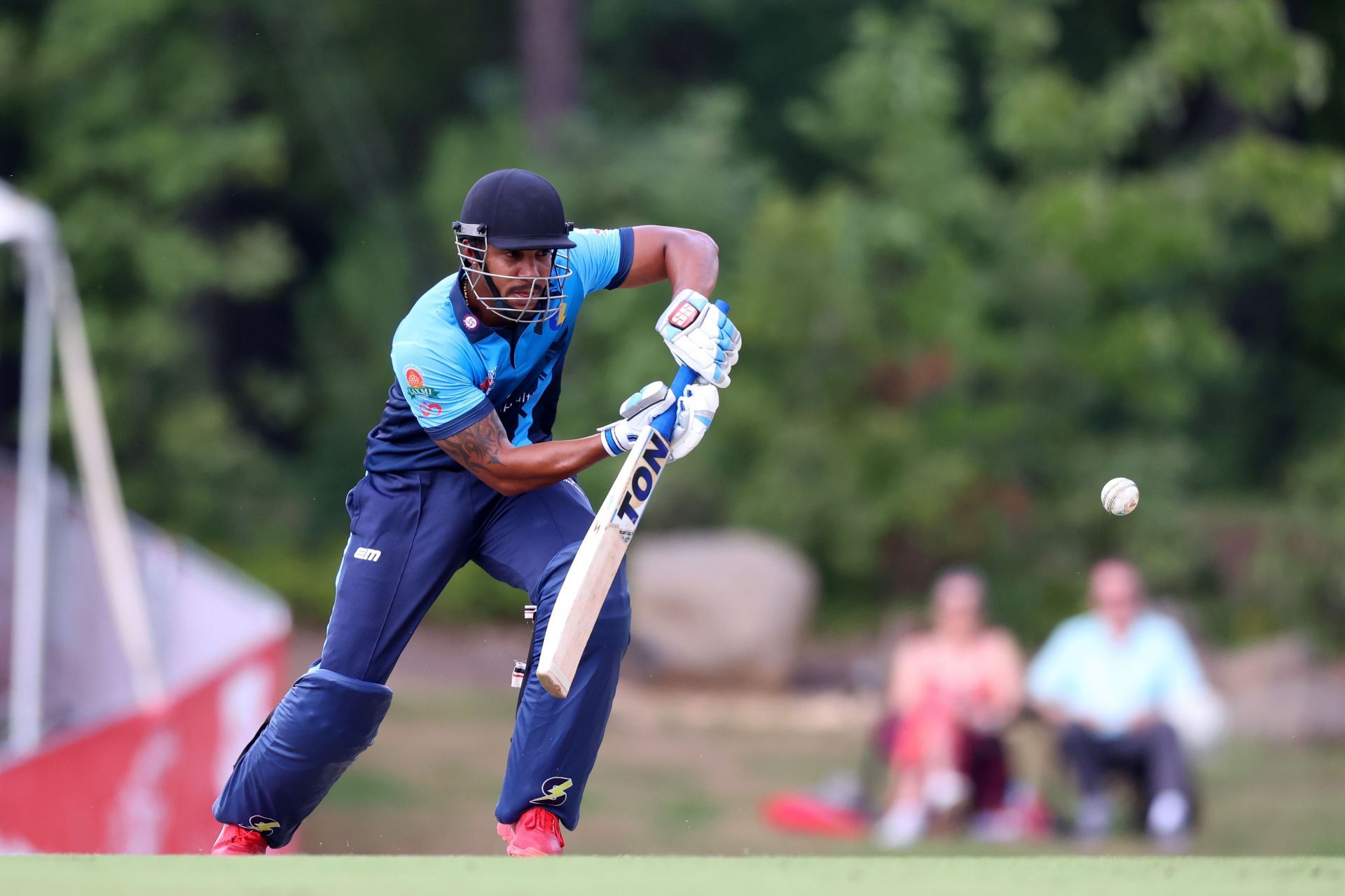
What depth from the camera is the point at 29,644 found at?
852 cm

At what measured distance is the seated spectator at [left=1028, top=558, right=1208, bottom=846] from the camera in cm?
786

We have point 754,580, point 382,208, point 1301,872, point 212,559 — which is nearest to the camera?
point 1301,872

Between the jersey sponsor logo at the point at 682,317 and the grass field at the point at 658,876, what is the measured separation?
1374 mm

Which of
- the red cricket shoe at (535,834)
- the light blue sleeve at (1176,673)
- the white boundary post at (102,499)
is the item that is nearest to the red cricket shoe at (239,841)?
the red cricket shoe at (535,834)

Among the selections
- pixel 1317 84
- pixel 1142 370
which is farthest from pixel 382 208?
pixel 1317 84

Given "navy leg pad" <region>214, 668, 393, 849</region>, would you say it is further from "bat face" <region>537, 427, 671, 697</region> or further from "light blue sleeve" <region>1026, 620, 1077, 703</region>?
"light blue sleeve" <region>1026, 620, 1077, 703</region>

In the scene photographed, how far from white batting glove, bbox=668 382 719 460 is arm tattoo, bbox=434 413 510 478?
1.46 ft

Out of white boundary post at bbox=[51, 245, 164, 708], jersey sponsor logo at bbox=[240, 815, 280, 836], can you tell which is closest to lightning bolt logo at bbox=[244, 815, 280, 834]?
jersey sponsor logo at bbox=[240, 815, 280, 836]

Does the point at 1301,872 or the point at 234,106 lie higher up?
the point at 234,106

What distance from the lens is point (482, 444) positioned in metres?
4.20

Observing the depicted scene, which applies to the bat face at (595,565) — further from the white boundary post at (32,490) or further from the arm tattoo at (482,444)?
the white boundary post at (32,490)

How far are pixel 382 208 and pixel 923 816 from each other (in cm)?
1290

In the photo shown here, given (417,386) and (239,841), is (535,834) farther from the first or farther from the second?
(417,386)

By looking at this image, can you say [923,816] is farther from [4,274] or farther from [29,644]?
[4,274]
